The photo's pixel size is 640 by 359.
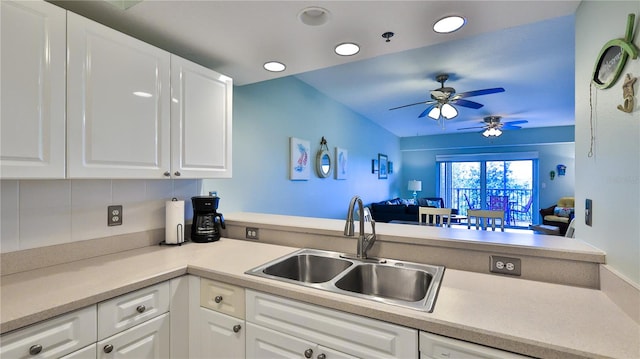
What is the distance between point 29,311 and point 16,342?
91 mm

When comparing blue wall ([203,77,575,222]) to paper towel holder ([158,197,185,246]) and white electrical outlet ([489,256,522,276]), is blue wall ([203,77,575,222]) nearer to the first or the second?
paper towel holder ([158,197,185,246])

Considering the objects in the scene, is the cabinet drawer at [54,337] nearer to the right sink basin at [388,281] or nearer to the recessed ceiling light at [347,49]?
the right sink basin at [388,281]

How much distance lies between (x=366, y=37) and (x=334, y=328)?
1.56 m

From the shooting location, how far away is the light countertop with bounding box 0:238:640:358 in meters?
0.83

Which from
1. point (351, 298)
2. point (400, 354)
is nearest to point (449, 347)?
point (400, 354)

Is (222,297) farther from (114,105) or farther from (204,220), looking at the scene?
(114,105)

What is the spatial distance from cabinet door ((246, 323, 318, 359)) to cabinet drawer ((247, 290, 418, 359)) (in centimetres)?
2

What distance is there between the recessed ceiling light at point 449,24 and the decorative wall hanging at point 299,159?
2.14 metres

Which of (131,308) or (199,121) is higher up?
(199,121)

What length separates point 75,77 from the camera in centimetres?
122

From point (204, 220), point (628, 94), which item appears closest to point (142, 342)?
point (204, 220)

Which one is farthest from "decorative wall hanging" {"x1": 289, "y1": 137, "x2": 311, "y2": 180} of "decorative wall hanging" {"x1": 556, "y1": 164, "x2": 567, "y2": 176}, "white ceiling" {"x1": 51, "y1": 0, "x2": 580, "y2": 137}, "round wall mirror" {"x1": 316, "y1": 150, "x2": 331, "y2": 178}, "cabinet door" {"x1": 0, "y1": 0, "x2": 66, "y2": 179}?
"decorative wall hanging" {"x1": 556, "y1": 164, "x2": 567, "y2": 176}

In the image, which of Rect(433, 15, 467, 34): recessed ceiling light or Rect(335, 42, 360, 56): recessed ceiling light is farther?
Rect(335, 42, 360, 56): recessed ceiling light

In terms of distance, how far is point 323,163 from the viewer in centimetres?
412
